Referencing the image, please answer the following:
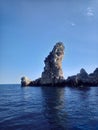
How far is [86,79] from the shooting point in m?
133

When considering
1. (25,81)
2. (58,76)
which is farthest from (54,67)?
(25,81)

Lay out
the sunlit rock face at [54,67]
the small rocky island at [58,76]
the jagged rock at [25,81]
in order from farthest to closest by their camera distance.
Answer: the jagged rock at [25,81] < the sunlit rock face at [54,67] < the small rocky island at [58,76]

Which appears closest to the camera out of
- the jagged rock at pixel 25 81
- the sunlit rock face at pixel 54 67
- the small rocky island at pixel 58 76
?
the small rocky island at pixel 58 76

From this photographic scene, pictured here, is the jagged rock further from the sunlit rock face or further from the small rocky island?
the sunlit rock face

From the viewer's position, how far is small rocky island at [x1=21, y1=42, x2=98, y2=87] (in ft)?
419

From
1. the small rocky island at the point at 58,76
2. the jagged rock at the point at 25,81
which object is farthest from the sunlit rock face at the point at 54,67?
the jagged rock at the point at 25,81

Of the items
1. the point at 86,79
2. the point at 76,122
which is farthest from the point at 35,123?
the point at 86,79

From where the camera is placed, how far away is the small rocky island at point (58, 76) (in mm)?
127600

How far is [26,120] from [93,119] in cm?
783

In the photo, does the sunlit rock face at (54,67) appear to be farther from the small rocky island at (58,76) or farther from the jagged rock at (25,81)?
the jagged rock at (25,81)

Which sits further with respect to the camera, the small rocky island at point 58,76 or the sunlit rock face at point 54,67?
the sunlit rock face at point 54,67

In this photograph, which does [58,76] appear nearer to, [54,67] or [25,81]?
[54,67]

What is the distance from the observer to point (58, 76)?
436ft

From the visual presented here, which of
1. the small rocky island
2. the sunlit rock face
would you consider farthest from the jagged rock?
the sunlit rock face
